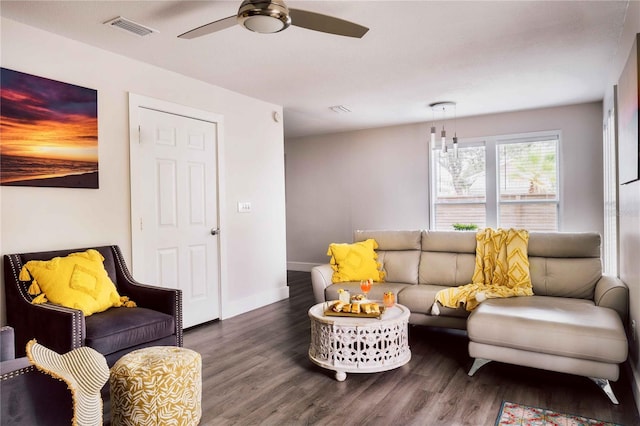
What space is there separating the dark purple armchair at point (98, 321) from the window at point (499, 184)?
471cm

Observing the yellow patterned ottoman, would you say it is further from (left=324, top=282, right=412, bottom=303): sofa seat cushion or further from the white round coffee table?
(left=324, top=282, right=412, bottom=303): sofa seat cushion

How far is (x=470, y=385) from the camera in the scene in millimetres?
2777

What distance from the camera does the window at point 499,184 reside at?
5922 millimetres

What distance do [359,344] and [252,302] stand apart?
7.84 ft

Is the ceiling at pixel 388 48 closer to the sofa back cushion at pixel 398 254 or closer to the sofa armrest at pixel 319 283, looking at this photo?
the sofa back cushion at pixel 398 254

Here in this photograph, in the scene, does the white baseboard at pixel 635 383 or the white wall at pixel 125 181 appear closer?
the white baseboard at pixel 635 383

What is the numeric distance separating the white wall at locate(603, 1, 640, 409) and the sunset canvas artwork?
12.4ft

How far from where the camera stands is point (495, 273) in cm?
376

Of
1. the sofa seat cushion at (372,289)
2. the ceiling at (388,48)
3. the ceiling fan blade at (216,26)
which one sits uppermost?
the ceiling at (388,48)

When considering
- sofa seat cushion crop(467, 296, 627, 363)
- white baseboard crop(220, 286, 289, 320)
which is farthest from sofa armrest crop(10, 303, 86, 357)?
sofa seat cushion crop(467, 296, 627, 363)

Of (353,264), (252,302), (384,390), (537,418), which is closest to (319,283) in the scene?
(353,264)

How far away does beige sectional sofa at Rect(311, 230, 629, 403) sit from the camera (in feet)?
8.36

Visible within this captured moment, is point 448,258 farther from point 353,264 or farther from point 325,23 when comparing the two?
point 325,23

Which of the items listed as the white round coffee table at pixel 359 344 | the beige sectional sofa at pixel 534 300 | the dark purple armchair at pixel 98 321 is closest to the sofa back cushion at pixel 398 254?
the beige sectional sofa at pixel 534 300
